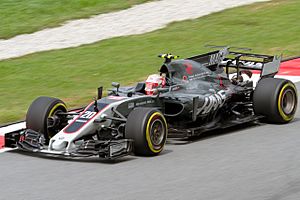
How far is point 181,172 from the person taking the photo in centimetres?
984

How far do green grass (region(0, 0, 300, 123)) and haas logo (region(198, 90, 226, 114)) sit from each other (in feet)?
11.8

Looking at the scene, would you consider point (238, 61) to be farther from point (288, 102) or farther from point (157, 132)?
point (157, 132)

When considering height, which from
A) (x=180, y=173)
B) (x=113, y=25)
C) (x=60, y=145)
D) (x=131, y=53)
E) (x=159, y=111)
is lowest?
(x=180, y=173)

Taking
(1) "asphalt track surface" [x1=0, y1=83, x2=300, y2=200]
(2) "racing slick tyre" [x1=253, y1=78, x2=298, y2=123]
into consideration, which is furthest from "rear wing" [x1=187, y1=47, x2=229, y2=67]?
(1) "asphalt track surface" [x1=0, y1=83, x2=300, y2=200]

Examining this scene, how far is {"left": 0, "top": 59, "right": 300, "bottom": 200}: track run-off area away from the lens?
8.98 meters

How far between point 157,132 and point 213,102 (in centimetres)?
144

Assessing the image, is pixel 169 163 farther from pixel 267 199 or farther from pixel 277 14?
pixel 277 14

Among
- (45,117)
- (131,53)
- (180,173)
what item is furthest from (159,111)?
(131,53)

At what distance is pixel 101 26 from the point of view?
23656 millimetres

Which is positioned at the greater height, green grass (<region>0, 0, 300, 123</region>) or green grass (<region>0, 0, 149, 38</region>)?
green grass (<region>0, 0, 149, 38</region>)

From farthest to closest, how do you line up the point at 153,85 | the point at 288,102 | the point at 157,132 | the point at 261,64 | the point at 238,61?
the point at 261,64 → the point at 238,61 → the point at 288,102 → the point at 153,85 → the point at 157,132

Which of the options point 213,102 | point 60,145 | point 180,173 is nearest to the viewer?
point 180,173

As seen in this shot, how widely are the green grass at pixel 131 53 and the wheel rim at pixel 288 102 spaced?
4.11 meters

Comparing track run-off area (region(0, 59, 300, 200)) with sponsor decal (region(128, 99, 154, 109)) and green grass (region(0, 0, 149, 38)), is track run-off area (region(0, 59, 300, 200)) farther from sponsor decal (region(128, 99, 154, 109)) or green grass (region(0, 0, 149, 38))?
green grass (region(0, 0, 149, 38))
